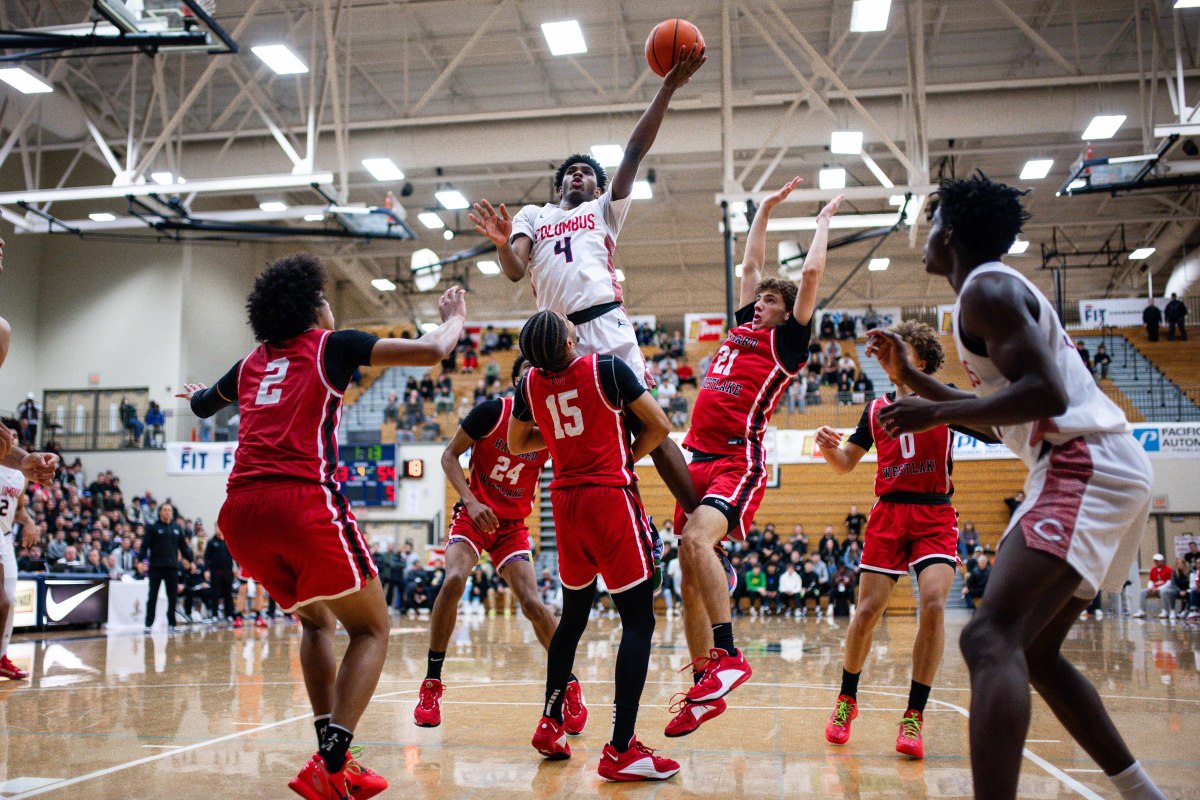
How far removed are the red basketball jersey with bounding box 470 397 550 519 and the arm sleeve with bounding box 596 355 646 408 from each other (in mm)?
1783

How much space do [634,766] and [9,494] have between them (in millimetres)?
7069

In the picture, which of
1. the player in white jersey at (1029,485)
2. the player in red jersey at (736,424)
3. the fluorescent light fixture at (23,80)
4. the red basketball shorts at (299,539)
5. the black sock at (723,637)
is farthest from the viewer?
the fluorescent light fixture at (23,80)

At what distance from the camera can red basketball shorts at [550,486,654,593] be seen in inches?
167

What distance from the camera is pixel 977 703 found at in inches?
104

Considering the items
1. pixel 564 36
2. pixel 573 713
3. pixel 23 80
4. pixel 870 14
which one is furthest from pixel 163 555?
pixel 870 14

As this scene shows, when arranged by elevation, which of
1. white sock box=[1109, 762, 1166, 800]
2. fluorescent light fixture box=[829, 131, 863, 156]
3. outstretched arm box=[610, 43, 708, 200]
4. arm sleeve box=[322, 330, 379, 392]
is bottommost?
white sock box=[1109, 762, 1166, 800]

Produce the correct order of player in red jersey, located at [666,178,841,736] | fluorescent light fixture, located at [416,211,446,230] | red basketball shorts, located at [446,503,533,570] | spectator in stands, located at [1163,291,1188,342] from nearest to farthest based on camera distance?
player in red jersey, located at [666,178,841,736] → red basketball shorts, located at [446,503,533,570] → fluorescent light fixture, located at [416,211,446,230] → spectator in stands, located at [1163,291,1188,342]

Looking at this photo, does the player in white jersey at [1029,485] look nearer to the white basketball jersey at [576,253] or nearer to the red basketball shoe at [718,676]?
the red basketball shoe at [718,676]

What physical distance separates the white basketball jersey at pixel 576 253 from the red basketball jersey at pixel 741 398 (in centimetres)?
73

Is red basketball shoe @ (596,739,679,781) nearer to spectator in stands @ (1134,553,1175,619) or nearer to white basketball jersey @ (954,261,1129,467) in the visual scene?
white basketball jersey @ (954,261,1129,467)

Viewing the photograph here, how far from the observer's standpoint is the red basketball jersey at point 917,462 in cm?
536

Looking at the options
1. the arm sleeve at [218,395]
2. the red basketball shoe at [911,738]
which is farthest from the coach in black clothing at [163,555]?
the red basketball shoe at [911,738]

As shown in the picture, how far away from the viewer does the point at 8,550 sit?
27.3 feet

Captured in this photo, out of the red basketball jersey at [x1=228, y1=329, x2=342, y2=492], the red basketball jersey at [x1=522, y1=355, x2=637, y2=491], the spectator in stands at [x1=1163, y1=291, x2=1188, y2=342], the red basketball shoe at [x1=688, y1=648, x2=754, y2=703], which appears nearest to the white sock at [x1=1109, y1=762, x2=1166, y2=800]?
the red basketball shoe at [x1=688, y1=648, x2=754, y2=703]
